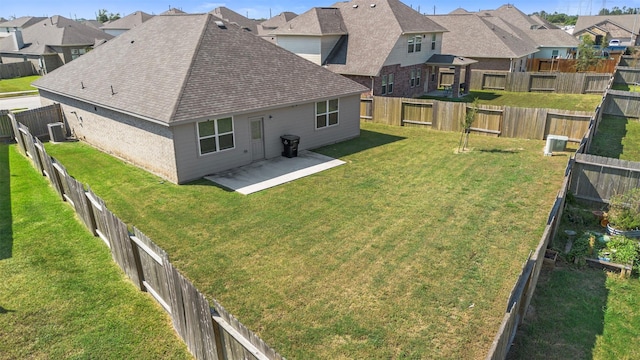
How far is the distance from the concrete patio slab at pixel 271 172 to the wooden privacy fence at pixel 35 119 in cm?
1235

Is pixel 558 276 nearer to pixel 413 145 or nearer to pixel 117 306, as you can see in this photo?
pixel 117 306

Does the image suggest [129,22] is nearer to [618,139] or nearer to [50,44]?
[50,44]

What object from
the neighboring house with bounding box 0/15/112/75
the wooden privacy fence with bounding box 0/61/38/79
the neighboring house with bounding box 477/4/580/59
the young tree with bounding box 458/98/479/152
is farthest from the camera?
the neighboring house with bounding box 477/4/580/59

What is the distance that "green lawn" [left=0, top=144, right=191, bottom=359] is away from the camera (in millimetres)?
7391

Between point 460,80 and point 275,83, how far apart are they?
23.3 m

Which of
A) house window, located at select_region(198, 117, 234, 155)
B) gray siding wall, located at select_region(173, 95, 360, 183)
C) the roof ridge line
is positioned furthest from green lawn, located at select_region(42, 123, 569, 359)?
the roof ridge line

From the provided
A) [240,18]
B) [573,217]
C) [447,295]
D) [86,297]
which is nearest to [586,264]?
[573,217]

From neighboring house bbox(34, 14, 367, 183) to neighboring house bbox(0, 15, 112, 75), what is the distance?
99.1 feet

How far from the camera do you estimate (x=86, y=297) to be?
28.7ft

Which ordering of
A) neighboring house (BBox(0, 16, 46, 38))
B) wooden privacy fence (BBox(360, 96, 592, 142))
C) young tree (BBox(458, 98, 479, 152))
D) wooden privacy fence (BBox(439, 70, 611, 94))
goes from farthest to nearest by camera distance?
neighboring house (BBox(0, 16, 46, 38)) → wooden privacy fence (BBox(439, 70, 611, 94)) → wooden privacy fence (BBox(360, 96, 592, 142)) → young tree (BBox(458, 98, 479, 152))

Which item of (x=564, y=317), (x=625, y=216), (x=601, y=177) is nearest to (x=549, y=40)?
(x=601, y=177)

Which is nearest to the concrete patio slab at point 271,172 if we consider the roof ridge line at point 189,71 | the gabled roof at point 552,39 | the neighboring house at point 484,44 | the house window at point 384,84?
the roof ridge line at point 189,71

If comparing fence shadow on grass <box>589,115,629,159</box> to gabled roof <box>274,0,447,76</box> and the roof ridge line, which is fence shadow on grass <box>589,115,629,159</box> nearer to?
gabled roof <box>274,0,447,76</box>

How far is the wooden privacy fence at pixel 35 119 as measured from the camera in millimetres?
21531
